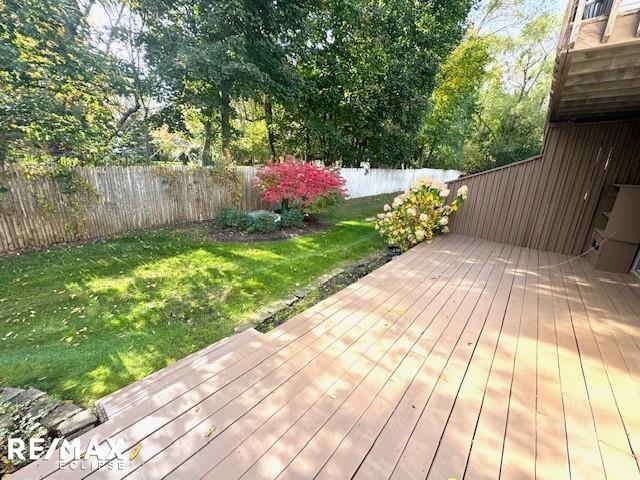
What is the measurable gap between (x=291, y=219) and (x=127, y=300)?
3.77m

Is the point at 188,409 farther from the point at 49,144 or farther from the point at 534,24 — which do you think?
the point at 534,24

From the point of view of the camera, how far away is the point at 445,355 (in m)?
2.06

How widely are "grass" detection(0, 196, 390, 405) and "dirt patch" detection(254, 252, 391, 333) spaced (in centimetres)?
24

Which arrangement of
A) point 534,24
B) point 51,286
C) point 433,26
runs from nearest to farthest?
point 51,286, point 433,26, point 534,24

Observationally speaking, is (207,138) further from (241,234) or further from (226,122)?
(241,234)

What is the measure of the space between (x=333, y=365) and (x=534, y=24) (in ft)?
85.3

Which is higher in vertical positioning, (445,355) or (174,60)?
(174,60)

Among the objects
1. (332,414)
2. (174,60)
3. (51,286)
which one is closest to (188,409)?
(332,414)

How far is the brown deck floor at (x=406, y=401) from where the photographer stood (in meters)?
1.27

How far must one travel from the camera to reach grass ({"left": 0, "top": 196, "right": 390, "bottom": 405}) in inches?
84.9

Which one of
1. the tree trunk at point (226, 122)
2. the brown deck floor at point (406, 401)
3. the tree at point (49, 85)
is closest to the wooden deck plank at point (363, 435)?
the brown deck floor at point (406, 401)

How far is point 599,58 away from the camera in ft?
7.36

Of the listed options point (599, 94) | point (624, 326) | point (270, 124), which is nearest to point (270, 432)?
point (624, 326)

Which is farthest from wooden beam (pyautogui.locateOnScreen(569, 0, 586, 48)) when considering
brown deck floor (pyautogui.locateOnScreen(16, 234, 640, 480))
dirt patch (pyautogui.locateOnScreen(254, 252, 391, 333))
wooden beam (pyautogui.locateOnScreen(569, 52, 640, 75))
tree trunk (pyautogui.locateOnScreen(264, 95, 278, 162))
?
tree trunk (pyautogui.locateOnScreen(264, 95, 278, 162))
